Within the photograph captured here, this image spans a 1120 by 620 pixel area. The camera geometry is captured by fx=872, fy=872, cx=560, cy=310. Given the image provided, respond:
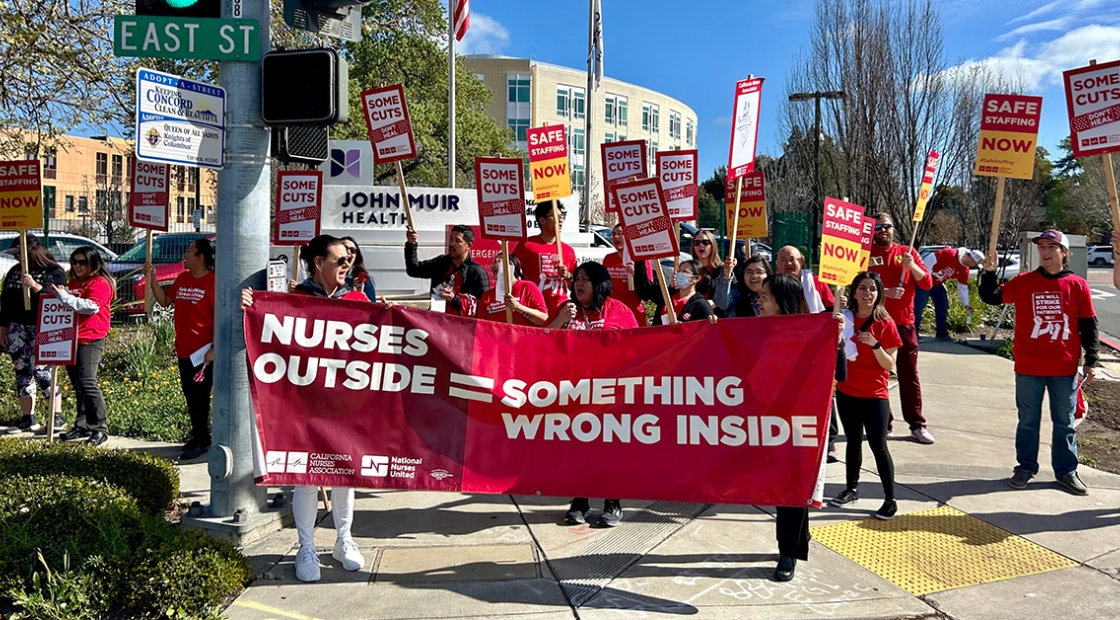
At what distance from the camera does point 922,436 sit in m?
8.15

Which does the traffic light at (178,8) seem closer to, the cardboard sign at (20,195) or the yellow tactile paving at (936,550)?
the cardboard sign at (20,195)

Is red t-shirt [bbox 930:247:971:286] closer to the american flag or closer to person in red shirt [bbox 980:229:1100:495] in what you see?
person in red shirt [bbox 980:229:1100:495]

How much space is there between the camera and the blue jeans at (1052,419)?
258 inches

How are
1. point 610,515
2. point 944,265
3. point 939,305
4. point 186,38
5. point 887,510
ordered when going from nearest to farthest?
point 186,38 → point 610,515 → point 887,510 → point 944,265 → point 939,305

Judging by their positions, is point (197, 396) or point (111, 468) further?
point (197, 396)

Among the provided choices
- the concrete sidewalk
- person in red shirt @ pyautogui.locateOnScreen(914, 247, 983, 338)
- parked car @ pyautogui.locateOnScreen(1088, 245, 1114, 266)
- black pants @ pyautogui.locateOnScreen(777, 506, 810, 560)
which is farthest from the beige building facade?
black pants @ pyautogui.locateOnScreen(777, 506, 810, 560)

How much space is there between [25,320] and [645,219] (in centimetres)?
613

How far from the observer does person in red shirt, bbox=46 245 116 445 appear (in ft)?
25.5

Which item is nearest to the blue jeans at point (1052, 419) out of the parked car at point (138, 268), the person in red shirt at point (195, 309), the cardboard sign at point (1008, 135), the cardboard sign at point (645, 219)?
the cardboard sign at point (1008, 135)

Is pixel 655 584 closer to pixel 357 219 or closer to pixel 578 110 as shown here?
pixel 357 219

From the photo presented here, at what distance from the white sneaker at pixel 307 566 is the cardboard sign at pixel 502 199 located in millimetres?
2626

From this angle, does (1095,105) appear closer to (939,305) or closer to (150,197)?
(150,197)

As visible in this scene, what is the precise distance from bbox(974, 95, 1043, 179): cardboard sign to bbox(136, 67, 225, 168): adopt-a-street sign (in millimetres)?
5700

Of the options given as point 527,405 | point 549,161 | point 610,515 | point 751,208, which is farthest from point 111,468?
point 751,208
